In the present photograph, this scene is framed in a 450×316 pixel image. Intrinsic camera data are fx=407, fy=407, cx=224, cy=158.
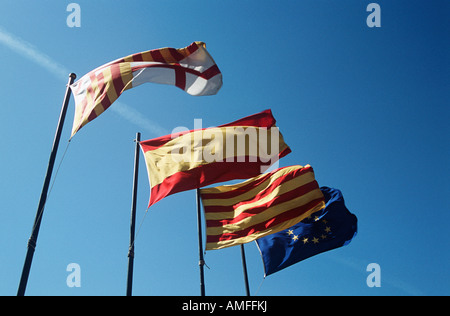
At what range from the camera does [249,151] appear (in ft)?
52.8

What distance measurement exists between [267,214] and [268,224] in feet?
1.41

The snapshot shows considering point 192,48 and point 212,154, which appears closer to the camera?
point 192,48

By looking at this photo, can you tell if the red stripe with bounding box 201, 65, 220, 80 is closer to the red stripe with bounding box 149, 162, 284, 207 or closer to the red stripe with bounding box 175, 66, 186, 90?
the red stripe with bounding box 175, 66, 186, 90

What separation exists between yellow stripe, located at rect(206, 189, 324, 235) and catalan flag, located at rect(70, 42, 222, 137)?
538 centimetres

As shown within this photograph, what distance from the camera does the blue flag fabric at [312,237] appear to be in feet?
59.1

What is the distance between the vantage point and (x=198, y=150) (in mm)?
15438

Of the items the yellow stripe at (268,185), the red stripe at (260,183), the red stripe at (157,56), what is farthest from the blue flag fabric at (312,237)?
the red stripe at (157,56)

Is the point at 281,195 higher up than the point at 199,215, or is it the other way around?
the point at 281,195

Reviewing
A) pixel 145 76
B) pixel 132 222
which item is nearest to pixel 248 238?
pixel 132 222

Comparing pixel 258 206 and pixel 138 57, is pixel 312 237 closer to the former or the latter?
pixel 258 206

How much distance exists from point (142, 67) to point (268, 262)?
10.1 metres
